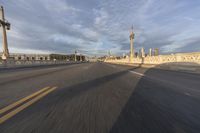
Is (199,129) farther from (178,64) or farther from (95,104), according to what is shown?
(178,64)

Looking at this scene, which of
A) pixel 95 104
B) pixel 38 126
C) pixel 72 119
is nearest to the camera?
pixel 38 126

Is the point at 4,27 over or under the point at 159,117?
over

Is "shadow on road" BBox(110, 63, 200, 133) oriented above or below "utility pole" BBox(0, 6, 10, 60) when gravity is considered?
below

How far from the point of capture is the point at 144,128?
2.68 meters

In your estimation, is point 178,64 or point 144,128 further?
point 178,64

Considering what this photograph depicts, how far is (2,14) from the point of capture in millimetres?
38844

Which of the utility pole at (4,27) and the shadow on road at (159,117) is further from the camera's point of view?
the utility pole at (4,27)

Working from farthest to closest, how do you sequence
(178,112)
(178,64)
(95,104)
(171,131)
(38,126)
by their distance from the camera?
(178,64)
(95,104)
(178,112)
(38,126)
(171,131)

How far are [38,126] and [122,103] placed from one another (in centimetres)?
236

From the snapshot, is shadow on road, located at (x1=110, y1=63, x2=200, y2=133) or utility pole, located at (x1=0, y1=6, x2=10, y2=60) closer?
shadow on road, located at (x1=110, y1=63, x2=200, y2=133)

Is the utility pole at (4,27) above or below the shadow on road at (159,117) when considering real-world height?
above

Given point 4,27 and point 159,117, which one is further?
point 4,27

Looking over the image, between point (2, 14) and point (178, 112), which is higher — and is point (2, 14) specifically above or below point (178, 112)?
above

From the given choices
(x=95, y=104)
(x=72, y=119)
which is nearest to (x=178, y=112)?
(x=95, y=104)
